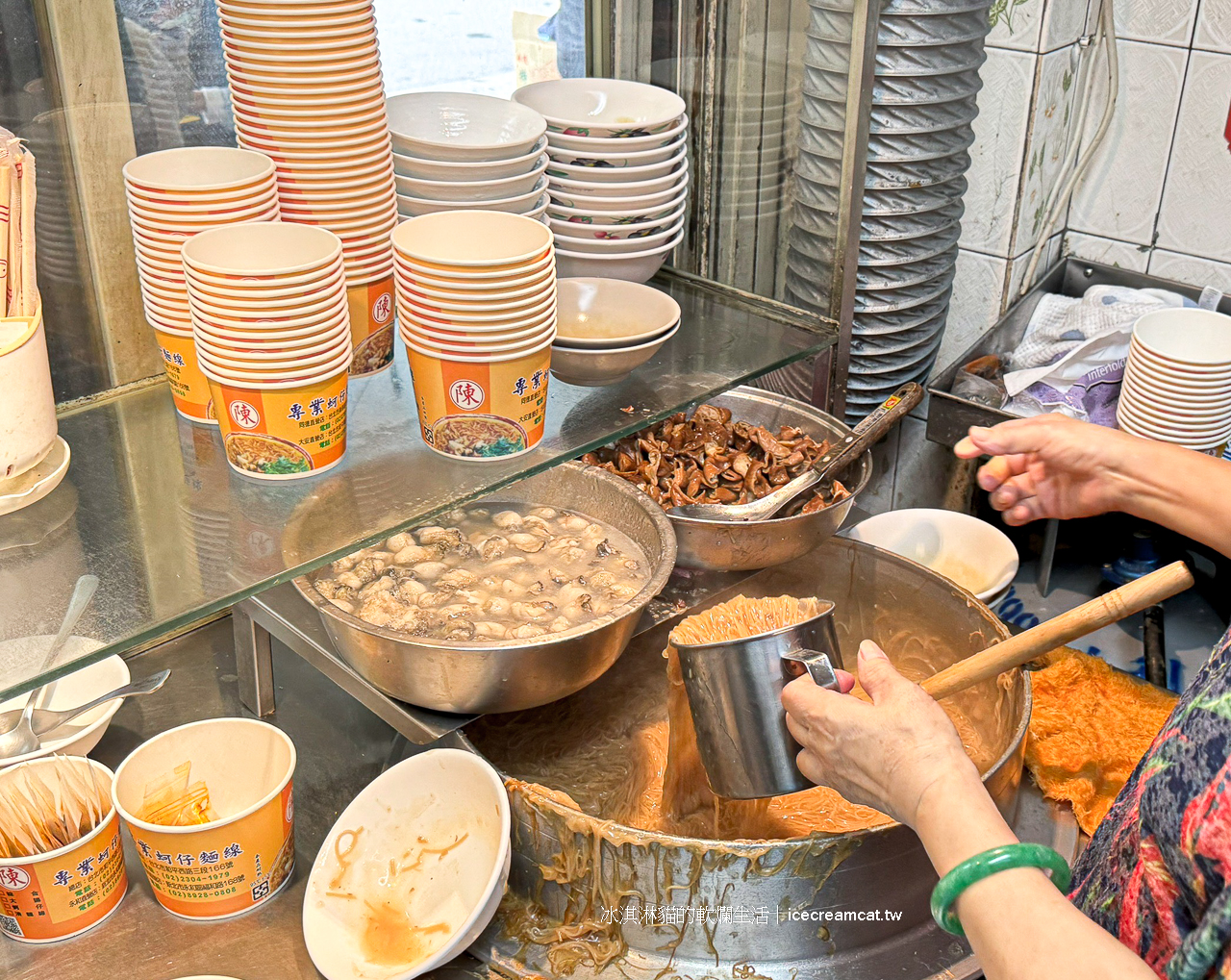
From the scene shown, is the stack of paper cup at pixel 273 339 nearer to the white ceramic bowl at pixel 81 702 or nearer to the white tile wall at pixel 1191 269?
the white ceramic bowl at pixel 81 702

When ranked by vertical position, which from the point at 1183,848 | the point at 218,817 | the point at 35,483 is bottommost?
the point at 218,817

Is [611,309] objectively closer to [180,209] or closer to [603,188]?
[603,188]

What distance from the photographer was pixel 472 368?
1.08m

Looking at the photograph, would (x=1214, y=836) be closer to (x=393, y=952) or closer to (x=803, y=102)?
(x=393, y=952)

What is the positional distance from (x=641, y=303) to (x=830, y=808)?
67 cm

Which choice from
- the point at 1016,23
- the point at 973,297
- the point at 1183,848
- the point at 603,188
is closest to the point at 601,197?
the point at 603,188

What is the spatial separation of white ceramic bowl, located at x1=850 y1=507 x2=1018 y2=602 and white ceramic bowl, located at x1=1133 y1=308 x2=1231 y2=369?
1.55ft

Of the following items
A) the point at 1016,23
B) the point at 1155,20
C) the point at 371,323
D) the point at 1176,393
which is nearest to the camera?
the point at 371,323

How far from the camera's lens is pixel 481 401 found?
1.11 metres

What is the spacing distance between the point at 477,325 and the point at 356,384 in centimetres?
23

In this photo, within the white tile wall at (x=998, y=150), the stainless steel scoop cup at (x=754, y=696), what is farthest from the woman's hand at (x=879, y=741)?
the white tile wall at (x=998, y=150)

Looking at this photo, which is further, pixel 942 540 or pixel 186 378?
pixel 942 540

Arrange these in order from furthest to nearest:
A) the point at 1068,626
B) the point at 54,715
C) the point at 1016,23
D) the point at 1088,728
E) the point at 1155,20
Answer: the point at 1155,20 < the point at 1016,23 < the point at 1088,728 < the point at 54,715 < the point at 1068,626

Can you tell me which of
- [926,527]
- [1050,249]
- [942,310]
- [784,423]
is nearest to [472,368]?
[784,423]
